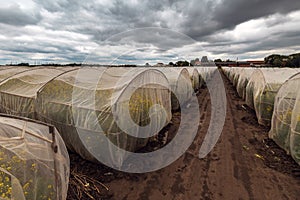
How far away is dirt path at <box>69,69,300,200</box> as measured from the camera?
423 centimetres

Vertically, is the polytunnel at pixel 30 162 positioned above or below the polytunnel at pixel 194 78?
below

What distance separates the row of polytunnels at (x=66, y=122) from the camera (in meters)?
2.61

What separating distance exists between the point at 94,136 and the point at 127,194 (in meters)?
1.49

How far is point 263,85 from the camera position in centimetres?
845

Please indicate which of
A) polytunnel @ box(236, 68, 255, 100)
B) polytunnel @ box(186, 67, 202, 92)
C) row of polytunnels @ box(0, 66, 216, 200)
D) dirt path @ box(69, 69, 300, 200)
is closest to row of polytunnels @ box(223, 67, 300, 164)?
dirt path @ box(69, 69, 300, 200)

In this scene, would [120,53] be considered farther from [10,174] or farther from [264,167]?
[264,167]

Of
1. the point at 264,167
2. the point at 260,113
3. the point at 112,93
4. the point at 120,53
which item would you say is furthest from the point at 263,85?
the point at 112,93

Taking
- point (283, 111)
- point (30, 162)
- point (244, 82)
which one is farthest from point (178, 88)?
point (30, 162)

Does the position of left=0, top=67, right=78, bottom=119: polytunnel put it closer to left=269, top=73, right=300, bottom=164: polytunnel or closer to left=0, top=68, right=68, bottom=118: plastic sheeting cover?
left=0, top=68, right=68, bottom=118: plastic sheeting cover

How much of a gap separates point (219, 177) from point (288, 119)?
2.77 metres

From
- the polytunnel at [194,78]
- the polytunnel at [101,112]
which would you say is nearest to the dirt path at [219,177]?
the polytunnel at [101,112]

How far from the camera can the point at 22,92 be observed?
689cm

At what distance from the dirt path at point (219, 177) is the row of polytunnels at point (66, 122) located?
2.46ft

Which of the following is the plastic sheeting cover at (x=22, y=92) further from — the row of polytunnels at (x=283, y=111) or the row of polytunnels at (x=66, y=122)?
the row of polytunnels at (x=283, y=111)
